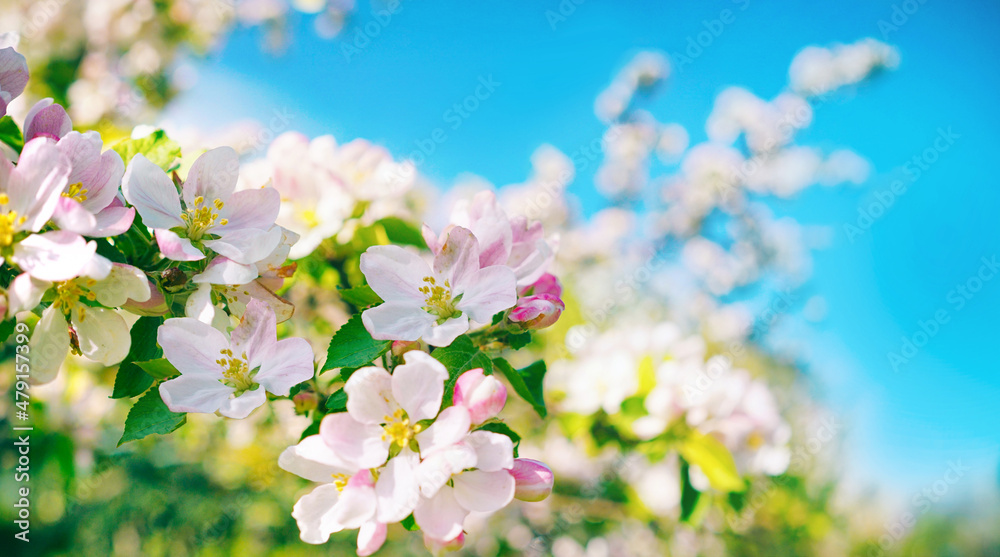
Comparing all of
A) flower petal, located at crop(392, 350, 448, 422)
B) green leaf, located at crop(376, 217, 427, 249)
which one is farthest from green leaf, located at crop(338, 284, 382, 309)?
green leaf, located at crop(376, 217, 427, 249)

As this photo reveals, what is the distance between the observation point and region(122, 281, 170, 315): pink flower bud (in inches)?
22.5

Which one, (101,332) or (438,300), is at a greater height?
(438,300)

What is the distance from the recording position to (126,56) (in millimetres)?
3148

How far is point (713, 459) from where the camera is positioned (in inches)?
52.6

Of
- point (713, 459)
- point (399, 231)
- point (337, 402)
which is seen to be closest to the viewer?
point (337, 402)

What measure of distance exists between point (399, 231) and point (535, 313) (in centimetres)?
49

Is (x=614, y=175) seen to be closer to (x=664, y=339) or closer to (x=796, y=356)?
(x=796, y=356)

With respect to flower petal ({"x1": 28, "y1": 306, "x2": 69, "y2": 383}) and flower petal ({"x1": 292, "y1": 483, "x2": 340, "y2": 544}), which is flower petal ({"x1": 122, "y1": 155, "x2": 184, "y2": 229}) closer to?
flower petal ({"x1": 28, "y1": 306, "x2": 69, "y2": 383})

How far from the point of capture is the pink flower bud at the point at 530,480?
1.92 ft

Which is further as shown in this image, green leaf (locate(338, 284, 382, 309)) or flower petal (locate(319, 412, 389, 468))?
green leaf (locate(338, 284, 382, 309))

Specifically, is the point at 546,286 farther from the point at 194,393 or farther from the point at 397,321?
the point at 194,393

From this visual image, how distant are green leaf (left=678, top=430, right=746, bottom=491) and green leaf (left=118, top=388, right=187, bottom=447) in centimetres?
114

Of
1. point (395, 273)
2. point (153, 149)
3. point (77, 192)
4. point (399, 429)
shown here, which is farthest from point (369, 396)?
point (153, 149)

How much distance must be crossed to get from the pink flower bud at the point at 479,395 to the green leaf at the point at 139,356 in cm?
36
